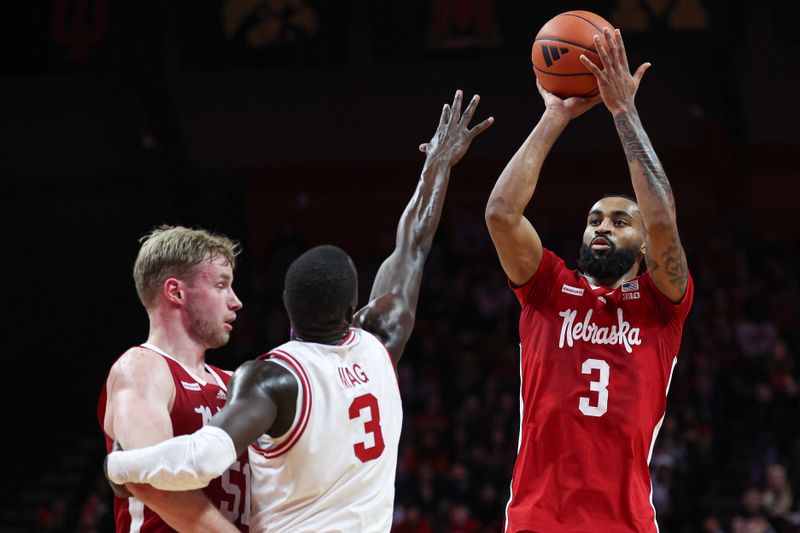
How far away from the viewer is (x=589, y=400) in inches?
187

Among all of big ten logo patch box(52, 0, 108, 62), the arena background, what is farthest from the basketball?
big ten logo patch box(52, 0, 108, 62)

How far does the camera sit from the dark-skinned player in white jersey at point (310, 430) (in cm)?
323

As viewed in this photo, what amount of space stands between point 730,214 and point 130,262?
10837 mm

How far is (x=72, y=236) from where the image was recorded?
2058 cm

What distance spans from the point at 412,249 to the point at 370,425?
1211mm

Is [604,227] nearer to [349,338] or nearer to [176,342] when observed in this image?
[349,338]

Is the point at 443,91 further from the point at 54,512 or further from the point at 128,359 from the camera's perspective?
the point at 128,359

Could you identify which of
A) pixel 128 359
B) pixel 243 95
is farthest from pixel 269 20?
pixel 128 359

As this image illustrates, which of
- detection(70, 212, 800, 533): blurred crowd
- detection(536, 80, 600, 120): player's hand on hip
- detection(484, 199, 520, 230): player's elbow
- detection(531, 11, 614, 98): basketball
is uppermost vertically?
detection(531, 11, 614, 98): basketball

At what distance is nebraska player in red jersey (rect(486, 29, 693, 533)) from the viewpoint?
4664 millimetres

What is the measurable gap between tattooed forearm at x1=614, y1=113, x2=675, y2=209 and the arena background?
26.6ft

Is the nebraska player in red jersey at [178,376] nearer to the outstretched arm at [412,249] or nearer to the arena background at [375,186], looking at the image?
the outstretched arm at [412,249]

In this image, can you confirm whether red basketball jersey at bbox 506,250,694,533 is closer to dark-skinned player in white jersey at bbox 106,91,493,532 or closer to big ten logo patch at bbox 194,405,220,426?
dark-skinned player in white jersey at bbox 106,91,493,532

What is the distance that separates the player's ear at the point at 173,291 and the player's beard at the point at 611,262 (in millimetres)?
2002
